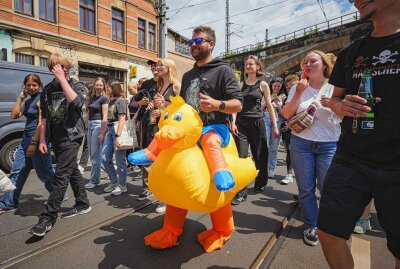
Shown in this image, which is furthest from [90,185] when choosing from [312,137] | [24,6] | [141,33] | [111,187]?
[141,33]

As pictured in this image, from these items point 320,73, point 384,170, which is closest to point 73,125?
point 320,73

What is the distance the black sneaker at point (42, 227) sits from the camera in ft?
9.52

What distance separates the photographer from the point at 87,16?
17.3 metres

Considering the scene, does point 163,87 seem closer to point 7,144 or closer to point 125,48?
point 7,144

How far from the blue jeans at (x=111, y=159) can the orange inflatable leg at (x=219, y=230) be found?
220 cm

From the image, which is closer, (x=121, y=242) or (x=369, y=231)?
→ (x=121, y=242)

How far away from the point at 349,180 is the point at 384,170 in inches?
7.6

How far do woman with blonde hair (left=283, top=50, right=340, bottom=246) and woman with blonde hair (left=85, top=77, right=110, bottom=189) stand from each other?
3146 mm

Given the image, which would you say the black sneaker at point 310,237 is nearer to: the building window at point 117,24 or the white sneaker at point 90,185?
the white sneaker at point 90,185

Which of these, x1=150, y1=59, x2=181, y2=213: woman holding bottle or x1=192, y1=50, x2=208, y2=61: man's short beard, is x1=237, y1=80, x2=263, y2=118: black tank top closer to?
x1=150, y1=59, x2=181, y2=213: woman holding bottle

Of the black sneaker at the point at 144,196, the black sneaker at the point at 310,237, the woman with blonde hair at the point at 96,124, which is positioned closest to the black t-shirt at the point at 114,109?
the woman with blonde hair at the point at 96,124

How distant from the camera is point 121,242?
115 inches

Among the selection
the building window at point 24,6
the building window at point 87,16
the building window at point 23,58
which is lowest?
the building window at point 23,58

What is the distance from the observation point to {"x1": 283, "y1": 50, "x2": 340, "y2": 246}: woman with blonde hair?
2.91 meters
